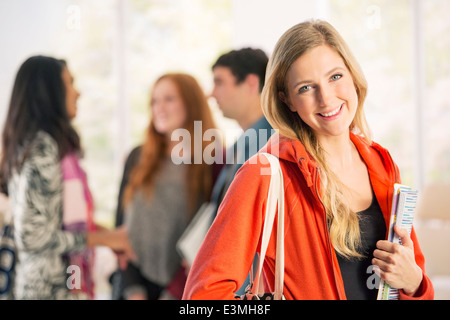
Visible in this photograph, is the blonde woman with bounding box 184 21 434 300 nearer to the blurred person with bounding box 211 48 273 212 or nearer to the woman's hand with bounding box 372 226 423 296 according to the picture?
the woman's hand with bounding box 372 226 423 296

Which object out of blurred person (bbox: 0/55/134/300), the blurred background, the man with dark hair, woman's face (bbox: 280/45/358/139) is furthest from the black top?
the blurred background

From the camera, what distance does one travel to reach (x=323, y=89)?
619 millimetres

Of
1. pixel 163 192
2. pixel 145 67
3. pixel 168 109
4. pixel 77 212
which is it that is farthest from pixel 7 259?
pixel 145 67

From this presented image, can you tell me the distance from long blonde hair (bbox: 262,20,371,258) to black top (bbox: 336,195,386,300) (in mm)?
12

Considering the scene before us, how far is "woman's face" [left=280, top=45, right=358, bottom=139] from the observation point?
62 cm

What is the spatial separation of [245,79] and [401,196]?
730 millimetres

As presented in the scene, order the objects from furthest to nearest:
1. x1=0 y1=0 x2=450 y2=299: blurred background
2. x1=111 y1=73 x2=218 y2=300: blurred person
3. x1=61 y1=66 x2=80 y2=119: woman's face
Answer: x1=0 y1=0 x2=450 y2=299: blurred background
x1=111 y1=73 x2=218 y2=300: blurred person
x1=61 y1=66 x2=80 y2=119: woman's face

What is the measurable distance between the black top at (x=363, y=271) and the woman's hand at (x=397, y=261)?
12mm

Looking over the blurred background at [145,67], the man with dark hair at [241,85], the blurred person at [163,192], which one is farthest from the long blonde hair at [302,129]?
the blurred background at [145,67]

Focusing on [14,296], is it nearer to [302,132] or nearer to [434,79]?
[302,132]

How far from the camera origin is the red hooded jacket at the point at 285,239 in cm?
60

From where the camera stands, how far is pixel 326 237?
2.05 feet

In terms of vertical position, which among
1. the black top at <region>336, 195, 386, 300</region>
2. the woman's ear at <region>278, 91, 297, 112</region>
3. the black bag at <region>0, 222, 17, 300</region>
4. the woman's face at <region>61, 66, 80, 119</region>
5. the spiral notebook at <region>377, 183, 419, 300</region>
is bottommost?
the black bag at <region>0, 222, 17, 300</region>

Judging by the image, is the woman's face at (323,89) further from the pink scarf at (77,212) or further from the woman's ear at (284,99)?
the pink scarf at (77,212)
